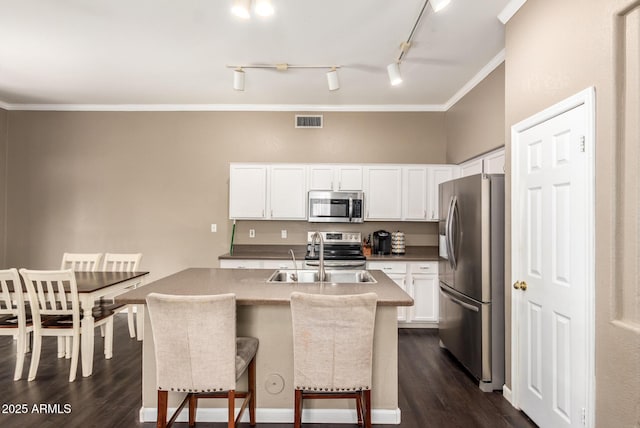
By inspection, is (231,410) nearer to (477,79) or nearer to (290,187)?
(290,187)

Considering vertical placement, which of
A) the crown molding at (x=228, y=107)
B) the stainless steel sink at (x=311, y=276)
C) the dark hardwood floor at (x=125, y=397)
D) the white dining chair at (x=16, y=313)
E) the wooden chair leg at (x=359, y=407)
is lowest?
the dark hardwood floor at (x=125, y=397)

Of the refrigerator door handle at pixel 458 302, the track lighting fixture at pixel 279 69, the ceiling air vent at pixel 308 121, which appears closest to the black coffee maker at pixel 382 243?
the refrigerator door handle at pixel 458 302

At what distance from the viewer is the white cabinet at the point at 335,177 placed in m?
4.62

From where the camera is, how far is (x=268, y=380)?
2.33 meters

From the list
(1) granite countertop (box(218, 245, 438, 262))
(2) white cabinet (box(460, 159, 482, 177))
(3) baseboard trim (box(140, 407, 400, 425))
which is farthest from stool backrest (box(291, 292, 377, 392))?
(2) white cabinet (box(460, 159, 482, 177))

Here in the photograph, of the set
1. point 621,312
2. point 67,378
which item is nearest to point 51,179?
point 67,378

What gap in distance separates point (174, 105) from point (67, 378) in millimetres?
3532

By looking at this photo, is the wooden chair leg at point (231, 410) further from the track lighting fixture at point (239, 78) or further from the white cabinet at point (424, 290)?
the white cabinet at point (424, 290)

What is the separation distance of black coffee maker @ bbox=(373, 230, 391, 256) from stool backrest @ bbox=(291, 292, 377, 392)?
9.30 ft

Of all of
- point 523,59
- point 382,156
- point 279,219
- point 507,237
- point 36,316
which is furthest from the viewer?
point 382,156

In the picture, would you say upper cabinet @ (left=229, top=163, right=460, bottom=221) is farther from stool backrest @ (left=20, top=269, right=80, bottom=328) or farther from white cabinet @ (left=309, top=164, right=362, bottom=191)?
stool backrest @ (left=20, top=269, right=80, bottom=328)

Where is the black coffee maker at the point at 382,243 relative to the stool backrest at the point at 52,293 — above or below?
above

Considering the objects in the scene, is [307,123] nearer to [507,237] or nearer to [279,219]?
[279,219]

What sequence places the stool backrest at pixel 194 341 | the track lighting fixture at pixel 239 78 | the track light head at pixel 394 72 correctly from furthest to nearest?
the track lighting fixture at pixel 239 78
the track light head at pixel 394 72
the stool backrest at pixel 194 341
